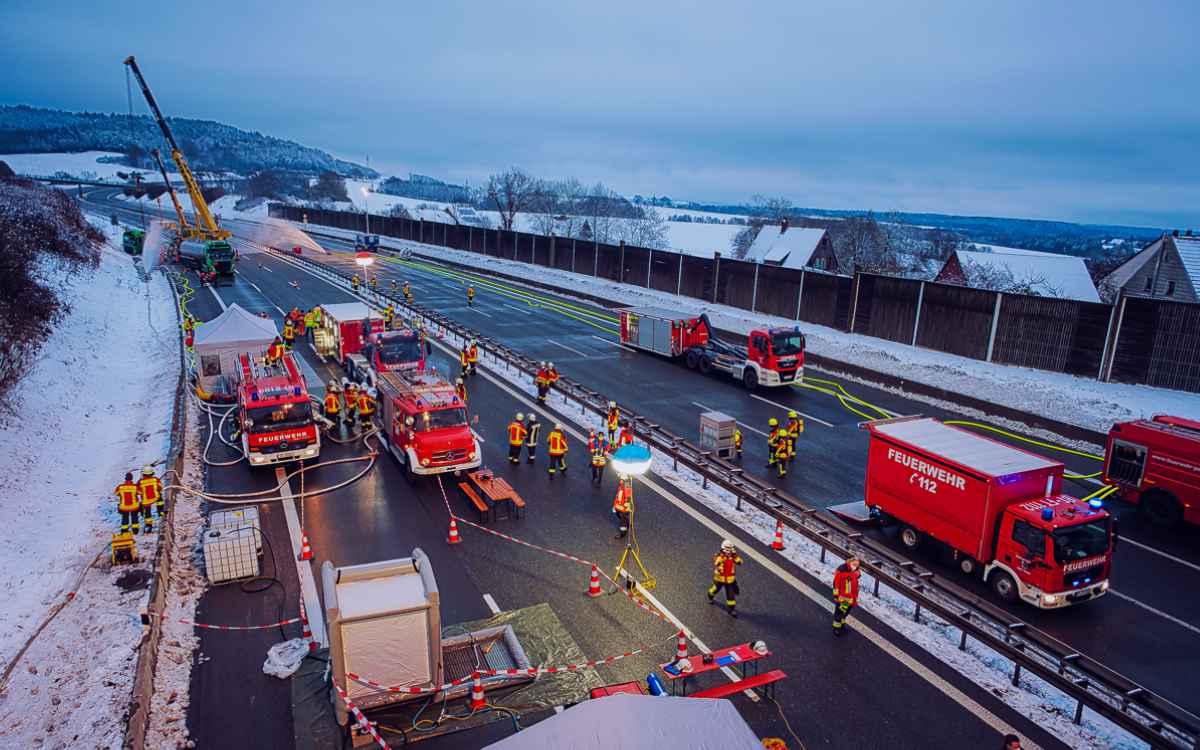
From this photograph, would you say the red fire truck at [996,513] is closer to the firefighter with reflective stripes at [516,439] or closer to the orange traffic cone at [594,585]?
the orange traffic cone at [594,585]

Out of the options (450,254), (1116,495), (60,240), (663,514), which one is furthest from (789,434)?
(450,254)

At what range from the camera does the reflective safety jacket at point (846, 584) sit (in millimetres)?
11938

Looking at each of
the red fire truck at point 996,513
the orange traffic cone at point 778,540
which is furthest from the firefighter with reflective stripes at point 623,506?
the red fire truck at point 996,513

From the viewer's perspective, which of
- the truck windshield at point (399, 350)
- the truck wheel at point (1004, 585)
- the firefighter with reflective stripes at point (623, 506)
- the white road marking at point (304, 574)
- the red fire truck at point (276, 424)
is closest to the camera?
the white road marking at point (304, 574)

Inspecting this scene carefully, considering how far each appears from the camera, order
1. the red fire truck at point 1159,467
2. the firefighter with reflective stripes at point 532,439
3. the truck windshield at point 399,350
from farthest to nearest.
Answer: the truck windshield at point 399,350 < the firefighter with reflective stripes at point 532,439 < the red fire truck at point 1159,467

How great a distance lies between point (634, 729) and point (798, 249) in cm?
6956

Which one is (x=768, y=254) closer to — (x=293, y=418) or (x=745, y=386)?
(x=745, y=386)

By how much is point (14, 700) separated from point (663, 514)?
12338mm

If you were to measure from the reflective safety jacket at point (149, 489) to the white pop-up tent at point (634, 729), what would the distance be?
41.6ft

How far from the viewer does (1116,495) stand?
61.7ft

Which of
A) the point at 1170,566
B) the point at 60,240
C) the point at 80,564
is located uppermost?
the point at 60,240

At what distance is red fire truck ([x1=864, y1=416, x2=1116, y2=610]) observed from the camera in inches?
508

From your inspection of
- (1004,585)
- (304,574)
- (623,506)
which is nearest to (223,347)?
(304,574)

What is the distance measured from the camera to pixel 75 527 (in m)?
16.4
